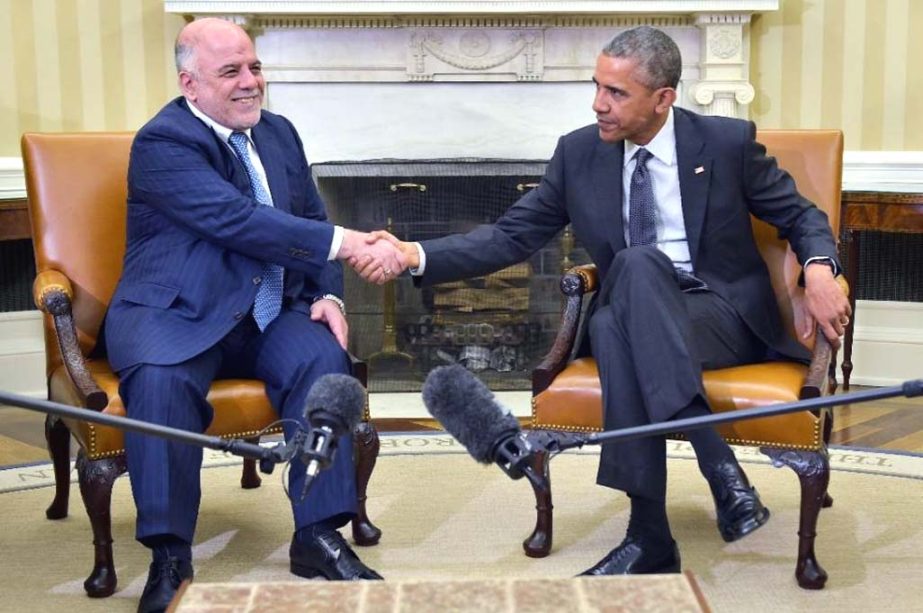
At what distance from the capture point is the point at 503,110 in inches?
210

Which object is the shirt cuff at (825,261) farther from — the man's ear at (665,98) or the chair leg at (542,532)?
the chair leg at (542,532)

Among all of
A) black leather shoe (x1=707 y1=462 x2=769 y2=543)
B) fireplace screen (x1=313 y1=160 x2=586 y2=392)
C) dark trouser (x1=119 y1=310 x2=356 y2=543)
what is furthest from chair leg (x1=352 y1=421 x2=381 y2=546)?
fireplace screen (x1=313 y1=160 x2=586 y2=392)

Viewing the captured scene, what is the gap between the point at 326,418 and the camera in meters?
1.49

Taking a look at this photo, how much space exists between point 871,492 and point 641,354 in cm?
120

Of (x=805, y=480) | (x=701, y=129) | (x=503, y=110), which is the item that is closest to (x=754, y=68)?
(x=503, y=110)

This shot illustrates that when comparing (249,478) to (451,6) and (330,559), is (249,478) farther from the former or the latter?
(451,6)

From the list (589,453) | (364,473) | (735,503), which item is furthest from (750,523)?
(589,453)

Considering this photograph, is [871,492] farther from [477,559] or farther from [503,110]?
[503,110]

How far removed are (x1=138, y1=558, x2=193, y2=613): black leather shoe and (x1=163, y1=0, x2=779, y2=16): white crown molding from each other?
9.50 ft

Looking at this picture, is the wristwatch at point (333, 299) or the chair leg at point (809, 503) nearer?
the chair leg at point (809, 503)

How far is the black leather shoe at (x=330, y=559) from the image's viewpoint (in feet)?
9.00

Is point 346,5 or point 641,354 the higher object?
point 346,5

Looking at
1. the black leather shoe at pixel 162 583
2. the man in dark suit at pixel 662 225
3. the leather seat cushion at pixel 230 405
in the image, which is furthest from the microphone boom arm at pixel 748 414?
the leather seat cushion at pixel 230 405

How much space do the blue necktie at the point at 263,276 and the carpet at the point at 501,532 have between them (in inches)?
22.7
